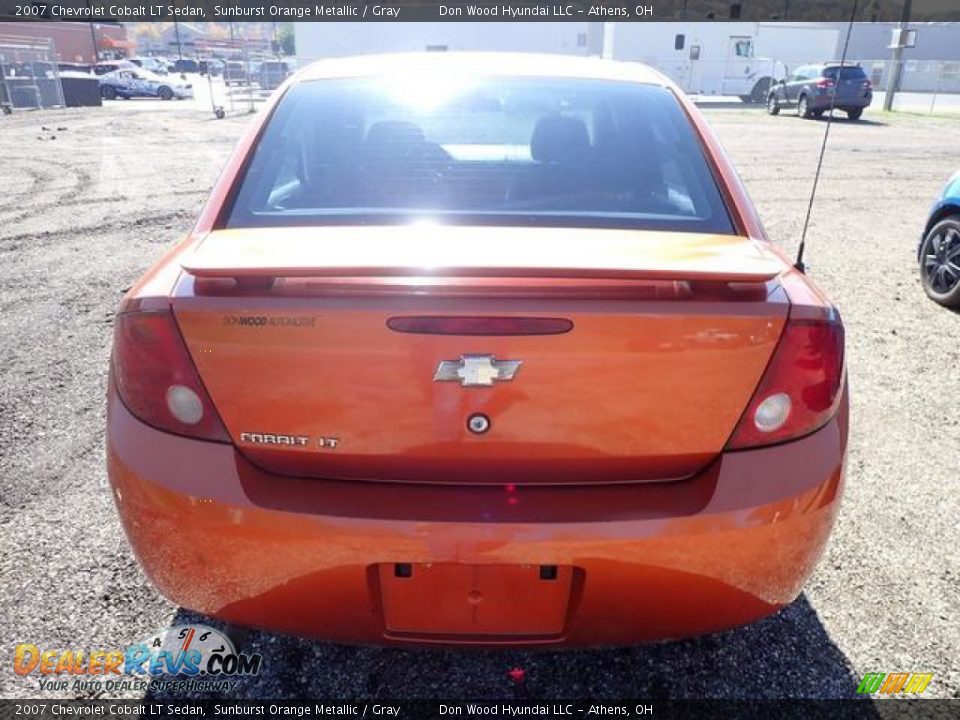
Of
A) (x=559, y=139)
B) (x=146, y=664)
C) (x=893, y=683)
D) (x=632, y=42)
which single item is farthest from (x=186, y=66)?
(x=893, y=683)

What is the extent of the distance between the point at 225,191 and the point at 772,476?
1674 mm

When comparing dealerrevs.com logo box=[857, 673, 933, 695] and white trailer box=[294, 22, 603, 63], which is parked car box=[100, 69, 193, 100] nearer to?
white trailer box=[294, 22, 603, 63]

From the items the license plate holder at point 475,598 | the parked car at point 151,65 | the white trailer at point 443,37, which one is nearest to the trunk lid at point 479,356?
the license plate holder at point 475,598

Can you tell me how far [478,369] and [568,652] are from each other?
1121 mm

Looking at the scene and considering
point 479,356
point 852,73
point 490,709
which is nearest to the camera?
point 479,356

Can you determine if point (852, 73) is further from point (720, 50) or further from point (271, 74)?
point (271, 74)

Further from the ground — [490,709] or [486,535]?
[486,535]

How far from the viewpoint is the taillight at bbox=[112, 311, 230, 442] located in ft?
5.34

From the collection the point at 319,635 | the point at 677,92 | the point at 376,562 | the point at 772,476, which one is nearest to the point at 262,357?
the point at 376,562

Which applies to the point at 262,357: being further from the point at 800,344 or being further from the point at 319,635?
the point at 800,344

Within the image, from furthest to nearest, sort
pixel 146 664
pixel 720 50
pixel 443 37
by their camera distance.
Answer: pixel 443 37
pixel 720 50
pixel 146 664

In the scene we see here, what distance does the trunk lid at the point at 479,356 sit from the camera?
152cm

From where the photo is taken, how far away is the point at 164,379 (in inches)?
65.1

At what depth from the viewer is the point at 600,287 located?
1.55 meters
